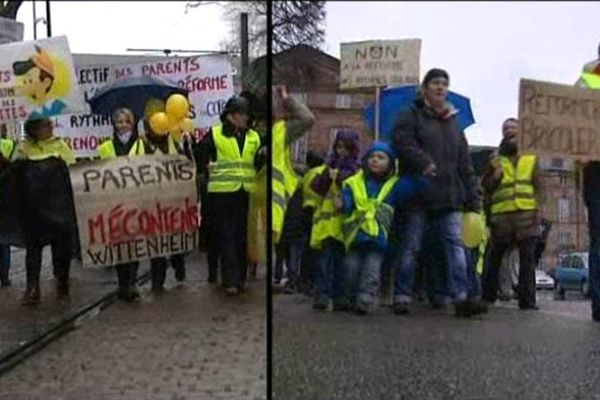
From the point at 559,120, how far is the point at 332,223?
1.12 meters

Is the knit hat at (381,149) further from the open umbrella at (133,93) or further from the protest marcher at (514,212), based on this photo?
the open umbrella at (133,93)

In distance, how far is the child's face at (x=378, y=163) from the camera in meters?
5.64

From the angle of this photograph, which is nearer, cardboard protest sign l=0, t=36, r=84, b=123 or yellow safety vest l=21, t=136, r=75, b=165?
cardboard protest sign l=0, t=36, r=84, b=123

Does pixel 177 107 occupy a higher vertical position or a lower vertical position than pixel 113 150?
higher

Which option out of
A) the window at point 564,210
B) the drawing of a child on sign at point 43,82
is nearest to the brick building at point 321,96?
the window at point 564,210

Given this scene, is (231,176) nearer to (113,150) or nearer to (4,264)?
(113,150)

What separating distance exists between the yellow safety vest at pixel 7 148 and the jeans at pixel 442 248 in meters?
2.34

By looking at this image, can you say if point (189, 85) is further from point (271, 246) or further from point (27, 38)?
point (271, 246)

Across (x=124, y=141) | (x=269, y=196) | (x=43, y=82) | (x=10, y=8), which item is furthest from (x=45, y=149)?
(x=269, y=196)

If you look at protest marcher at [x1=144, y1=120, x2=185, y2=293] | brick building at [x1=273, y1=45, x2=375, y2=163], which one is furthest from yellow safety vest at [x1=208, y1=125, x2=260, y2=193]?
brick building at [x1=273, y1=45, x2=375, y2=163]

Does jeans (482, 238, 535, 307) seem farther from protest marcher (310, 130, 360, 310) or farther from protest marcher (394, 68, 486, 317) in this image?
protest marcher (310, 130, 360, 310)

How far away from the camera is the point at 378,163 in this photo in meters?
5.64

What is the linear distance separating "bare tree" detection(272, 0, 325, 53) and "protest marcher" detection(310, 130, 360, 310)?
0.46 meters

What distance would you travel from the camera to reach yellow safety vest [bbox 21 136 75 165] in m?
6.75
